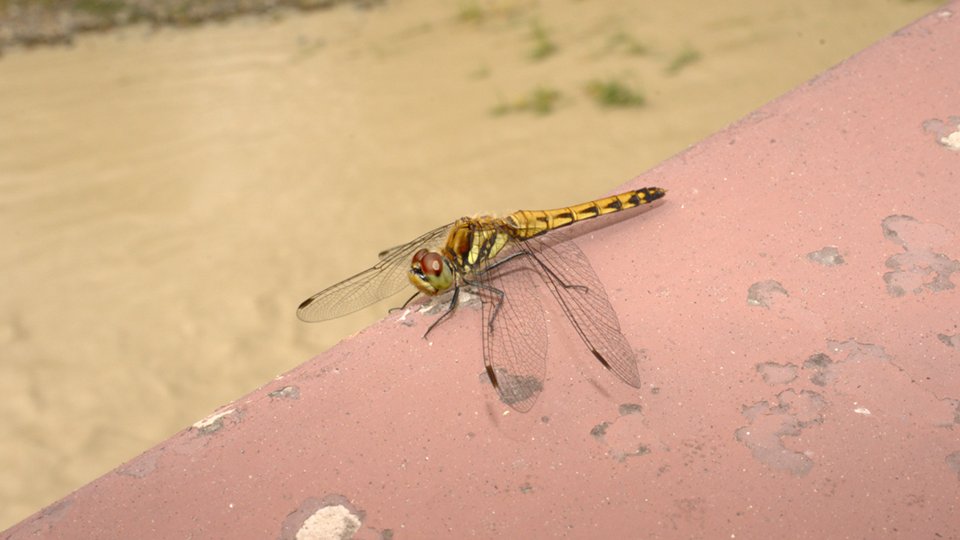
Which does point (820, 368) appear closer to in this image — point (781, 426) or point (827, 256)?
point (781, 426)

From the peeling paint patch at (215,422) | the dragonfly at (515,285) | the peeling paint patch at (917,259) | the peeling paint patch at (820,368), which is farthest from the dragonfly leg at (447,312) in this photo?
the peeling paint patch at (917,259)

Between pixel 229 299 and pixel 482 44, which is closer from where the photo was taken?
pixel 229 299

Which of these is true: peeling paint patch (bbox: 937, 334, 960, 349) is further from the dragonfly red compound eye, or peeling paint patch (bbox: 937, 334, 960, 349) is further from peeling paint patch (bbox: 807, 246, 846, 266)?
the dragonfly red compound eye

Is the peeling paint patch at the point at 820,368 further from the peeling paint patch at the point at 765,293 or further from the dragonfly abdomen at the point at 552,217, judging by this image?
the dragonfly abdomen at the point at 552,217

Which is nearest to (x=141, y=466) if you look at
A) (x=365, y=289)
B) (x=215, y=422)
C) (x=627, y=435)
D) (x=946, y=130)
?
(x=215, y=422)

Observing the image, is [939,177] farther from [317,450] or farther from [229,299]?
[229,299]

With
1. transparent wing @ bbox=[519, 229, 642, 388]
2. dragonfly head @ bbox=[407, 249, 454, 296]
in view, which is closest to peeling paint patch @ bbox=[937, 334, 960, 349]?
transparent wing @ bbox=[519, 229, 642, 388]

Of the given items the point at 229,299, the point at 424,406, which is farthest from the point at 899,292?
the point at 229,299
